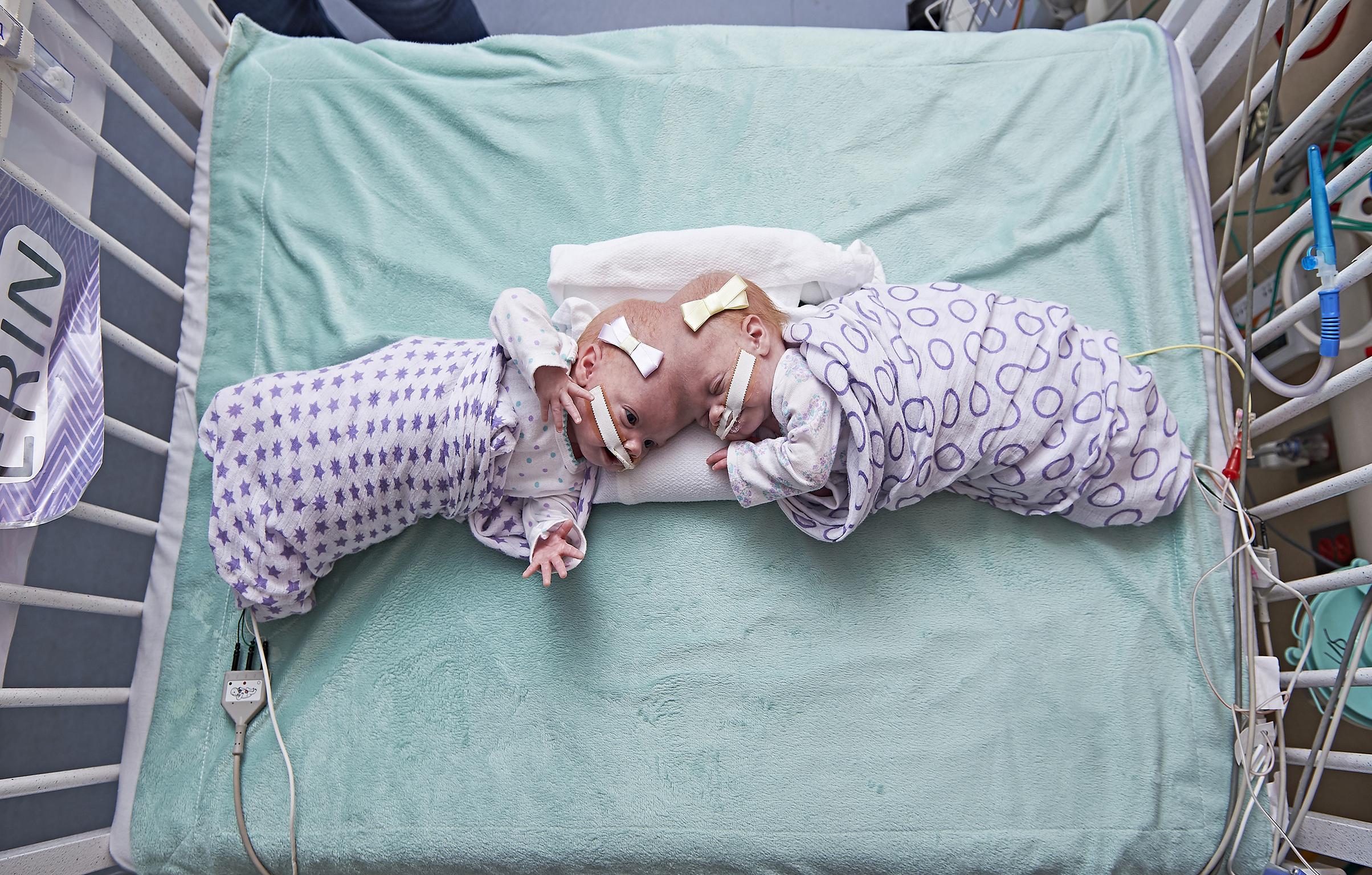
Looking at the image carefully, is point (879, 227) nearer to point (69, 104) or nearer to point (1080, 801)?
point (1080, 801)

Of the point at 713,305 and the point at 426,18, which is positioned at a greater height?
the point at 426,18

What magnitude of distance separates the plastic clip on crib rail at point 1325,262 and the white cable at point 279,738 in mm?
1847

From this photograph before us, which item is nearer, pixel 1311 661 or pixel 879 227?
pixel 1311 661

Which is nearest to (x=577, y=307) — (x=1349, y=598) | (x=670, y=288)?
(x=670, y=288)

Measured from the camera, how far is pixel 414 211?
1.60 metres

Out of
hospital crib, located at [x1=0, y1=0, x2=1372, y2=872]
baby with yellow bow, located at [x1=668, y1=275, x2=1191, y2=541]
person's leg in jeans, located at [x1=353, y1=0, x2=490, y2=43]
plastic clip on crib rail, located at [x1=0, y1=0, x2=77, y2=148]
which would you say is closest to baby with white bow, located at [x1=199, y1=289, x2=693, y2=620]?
baby with yellow bow, located at [x1=668, y1=275, x2=1191, y2=541]

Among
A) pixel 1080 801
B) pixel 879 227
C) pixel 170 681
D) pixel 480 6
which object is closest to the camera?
pixel 1080 801

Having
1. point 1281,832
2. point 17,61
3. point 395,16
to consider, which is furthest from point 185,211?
point 1281,832

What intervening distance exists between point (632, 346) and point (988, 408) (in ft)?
1.96

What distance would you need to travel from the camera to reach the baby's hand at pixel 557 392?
128cm

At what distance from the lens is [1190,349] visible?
147 cm

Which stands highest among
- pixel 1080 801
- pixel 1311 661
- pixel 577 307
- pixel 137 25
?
pixel 137 25

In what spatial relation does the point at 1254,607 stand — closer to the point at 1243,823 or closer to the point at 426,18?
the point at 1243,823

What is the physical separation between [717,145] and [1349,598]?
145 centimetres
